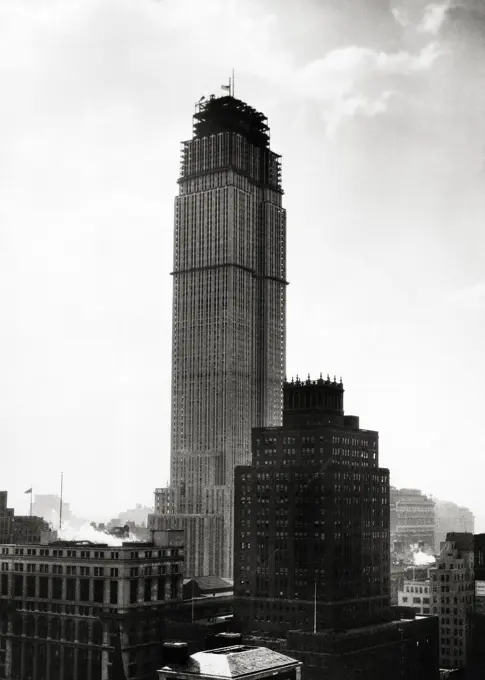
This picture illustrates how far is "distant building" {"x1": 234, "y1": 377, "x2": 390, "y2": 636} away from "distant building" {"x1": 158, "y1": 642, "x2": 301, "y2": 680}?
5530 centimetres

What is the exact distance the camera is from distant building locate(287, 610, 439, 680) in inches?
6462

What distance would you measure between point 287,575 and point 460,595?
35.3 meters

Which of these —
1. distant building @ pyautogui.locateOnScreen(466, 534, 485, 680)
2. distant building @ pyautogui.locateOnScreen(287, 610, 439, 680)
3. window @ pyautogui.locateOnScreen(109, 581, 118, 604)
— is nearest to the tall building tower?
distant building @ pyautogui.locateOnScreen(287, 610, 439, 680)

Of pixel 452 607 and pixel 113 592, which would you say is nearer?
pixel 113 592

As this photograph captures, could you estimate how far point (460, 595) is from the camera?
652ft

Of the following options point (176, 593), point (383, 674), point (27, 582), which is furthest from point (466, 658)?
point (27, 582)

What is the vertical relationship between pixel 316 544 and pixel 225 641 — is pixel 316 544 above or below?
above

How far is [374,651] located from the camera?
6801 inches

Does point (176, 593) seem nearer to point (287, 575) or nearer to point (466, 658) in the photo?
point (287, 575)

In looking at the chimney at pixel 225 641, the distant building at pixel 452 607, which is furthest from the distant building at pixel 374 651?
the chimney at pixel 225 641

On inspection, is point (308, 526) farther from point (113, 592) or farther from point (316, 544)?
point (113, 592)

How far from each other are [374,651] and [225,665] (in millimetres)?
62157

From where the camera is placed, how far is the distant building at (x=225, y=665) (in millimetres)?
116750

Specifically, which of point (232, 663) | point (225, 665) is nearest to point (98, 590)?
point (232, 663)
